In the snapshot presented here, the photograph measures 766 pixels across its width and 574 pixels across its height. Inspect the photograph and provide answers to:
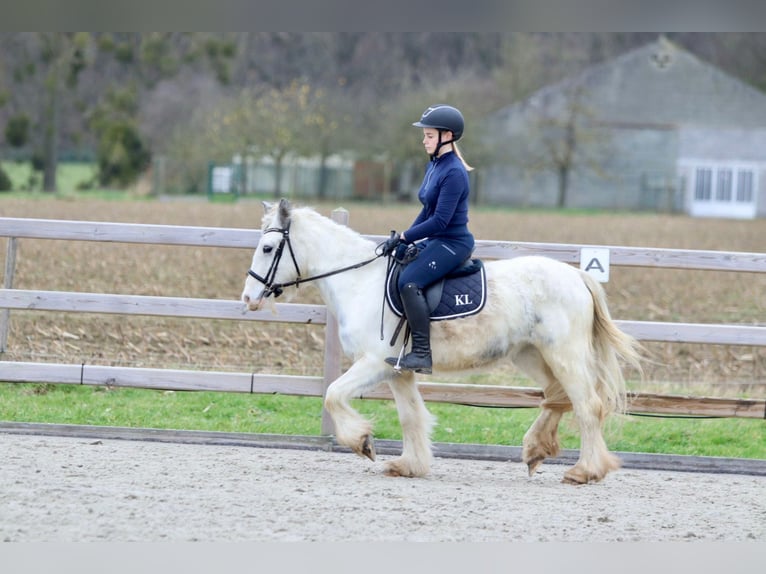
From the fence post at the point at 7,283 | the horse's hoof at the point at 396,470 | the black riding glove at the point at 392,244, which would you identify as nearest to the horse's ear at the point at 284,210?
the black riding glove at the point at 392,244

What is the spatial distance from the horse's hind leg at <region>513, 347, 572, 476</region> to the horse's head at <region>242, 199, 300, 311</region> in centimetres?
172

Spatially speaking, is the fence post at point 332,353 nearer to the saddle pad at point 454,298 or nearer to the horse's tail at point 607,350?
the saddle pad at point 454,298

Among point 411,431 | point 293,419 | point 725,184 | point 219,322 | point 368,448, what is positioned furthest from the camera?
point 725,184

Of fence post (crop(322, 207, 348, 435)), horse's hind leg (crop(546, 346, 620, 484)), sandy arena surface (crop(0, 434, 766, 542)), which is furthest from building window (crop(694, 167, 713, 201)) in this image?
horse's hind leg (crop(546, 346, 620, 484))

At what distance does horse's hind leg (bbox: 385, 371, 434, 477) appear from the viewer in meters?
7.70

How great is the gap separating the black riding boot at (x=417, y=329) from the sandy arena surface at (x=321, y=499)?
0.80 metres

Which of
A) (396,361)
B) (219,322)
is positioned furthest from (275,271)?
(219,322)

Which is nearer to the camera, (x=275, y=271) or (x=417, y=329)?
(x=417, y=329)

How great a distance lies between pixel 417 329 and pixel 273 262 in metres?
1.14

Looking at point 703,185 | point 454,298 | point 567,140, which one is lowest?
point 454,298

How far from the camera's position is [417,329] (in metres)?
7.41

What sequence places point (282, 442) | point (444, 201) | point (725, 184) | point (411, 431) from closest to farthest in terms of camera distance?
point (444, 201), point (411, 431), point (282, 442), point (725, 184)

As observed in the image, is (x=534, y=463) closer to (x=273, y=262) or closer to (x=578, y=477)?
(x=578, y=477)

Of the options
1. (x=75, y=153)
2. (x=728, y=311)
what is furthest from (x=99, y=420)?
(x=75, y=153)
